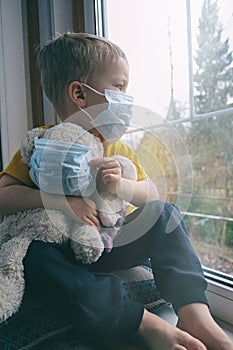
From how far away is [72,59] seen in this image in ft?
3.11

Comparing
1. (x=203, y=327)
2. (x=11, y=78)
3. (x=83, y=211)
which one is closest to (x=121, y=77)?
(x=83, y=211)

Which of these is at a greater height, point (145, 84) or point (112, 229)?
point (145, 84)

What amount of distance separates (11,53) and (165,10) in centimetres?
69

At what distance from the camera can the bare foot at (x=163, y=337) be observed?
2.11 ft

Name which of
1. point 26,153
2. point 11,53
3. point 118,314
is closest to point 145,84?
point 26,153

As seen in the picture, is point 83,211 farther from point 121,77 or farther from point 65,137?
point 121,77

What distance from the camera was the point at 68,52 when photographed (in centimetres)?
95

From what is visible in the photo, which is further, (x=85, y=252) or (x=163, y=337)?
(x=85, y=252)

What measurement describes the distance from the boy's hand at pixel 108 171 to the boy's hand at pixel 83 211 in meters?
0.06

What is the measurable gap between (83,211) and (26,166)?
205 millimetres

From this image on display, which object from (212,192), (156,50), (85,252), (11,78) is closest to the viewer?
(85,252)

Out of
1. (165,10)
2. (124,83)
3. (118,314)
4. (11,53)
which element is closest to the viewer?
(118,314)

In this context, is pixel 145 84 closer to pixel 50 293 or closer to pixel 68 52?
pixel 68 52

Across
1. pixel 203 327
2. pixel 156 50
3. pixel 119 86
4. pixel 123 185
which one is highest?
pixel 156 50
